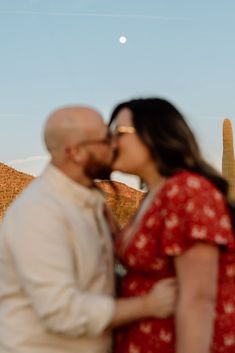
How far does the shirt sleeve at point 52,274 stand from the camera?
99.8 inches

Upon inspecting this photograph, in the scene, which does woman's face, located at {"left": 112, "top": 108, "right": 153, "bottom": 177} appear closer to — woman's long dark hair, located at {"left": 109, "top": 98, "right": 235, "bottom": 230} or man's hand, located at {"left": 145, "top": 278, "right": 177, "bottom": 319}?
woman's long dark hair, located at {"left": 109, "top": 98, "right": 235, "bottom": 230}

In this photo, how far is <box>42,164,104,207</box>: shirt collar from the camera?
2703mm

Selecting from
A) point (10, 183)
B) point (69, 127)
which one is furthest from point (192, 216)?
point (10, 183)

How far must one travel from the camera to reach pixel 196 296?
8.36ft

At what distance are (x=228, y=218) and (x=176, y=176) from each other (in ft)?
0.70

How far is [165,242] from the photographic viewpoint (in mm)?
2588

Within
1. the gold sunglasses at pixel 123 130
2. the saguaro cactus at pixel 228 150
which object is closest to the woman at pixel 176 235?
the gold sunglasses at pixel 123 130

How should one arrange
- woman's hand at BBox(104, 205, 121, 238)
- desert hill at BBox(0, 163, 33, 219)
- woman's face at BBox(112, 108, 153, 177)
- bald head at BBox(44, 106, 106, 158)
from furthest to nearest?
desert hill at BBox(0, 163, 33, 219) < woman's hand at BBox(104, 205, 121, 238) < woman's face at BBox(112, 108, 153, 177) < bald head at BBox(44, 106, 106, 158)

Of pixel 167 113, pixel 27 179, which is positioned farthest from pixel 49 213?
pixel 27 179

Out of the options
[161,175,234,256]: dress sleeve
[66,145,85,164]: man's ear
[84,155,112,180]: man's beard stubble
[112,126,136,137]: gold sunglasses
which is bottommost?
[161,175,234,256]: dress sleeve

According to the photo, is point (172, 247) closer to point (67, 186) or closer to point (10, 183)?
point (67, 186)

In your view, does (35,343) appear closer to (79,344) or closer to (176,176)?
(79,344)

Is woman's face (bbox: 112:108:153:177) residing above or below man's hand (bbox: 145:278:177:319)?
above

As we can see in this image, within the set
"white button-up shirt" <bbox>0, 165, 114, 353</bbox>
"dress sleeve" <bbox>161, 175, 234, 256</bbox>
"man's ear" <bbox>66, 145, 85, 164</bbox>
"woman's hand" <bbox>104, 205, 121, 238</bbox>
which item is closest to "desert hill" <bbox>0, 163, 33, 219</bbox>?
"woman's hand" <bbox>104, 205, 121, 238</bbox>
